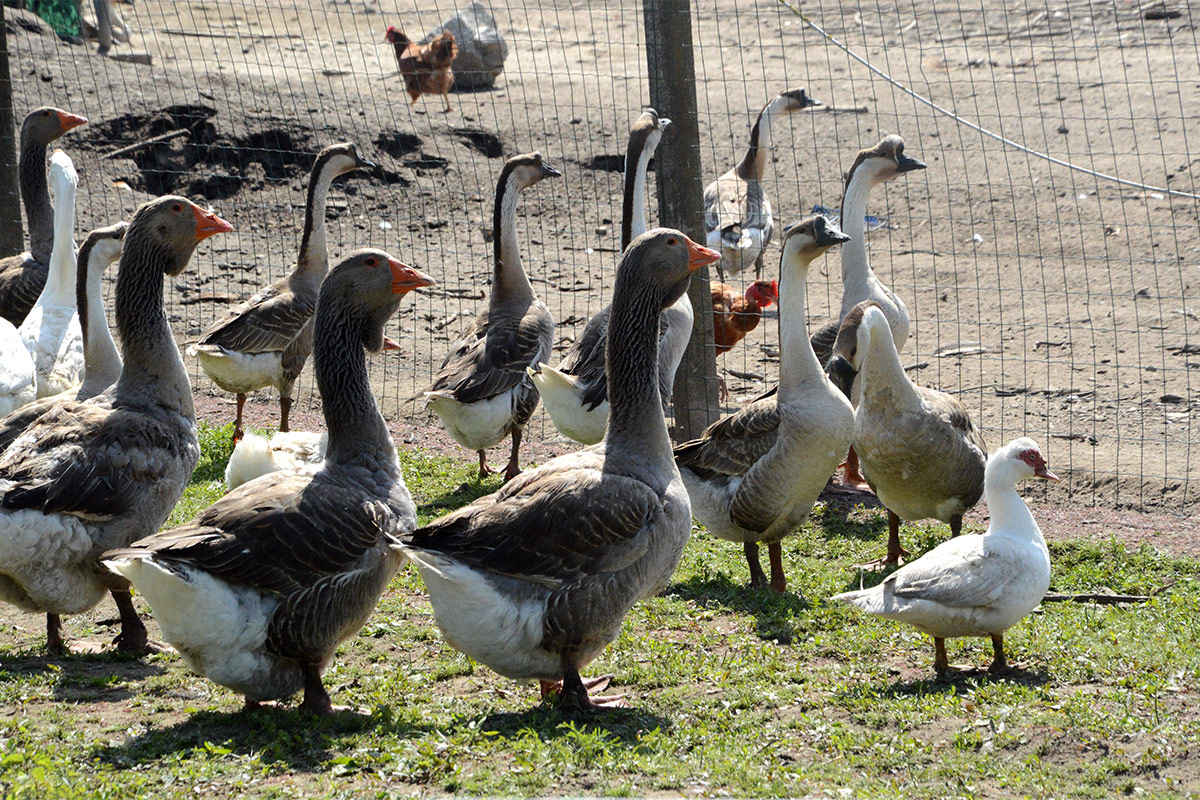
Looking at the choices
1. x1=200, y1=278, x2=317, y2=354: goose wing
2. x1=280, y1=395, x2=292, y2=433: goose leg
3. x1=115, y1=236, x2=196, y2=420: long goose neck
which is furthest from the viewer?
x1=280, y1=395, x2=292, y2=433: goose leg

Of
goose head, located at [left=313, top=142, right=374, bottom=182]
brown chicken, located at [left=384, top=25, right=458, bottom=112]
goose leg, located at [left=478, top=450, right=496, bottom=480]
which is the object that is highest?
brown chicken, located at [left=384, top=25, right=458, bottom=112]

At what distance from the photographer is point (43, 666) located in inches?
229

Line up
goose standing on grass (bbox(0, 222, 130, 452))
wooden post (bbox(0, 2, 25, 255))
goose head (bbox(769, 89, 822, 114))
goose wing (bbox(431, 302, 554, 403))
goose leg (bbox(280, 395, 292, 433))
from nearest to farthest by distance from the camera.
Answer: goose standing on grass (bbox(0, 222, 130, 452))
goose wing (bbox(431, 302, 554, 403))
goose leg (bbox(280, 395, 292, 433))
wooden post (bbox(0, 2, 25, 255))
goose head (bbox(769, 89, 822, 114))

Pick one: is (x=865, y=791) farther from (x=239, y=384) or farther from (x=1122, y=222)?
(x=1122, y=222)

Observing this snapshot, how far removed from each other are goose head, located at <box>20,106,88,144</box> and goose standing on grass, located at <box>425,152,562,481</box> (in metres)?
3.63

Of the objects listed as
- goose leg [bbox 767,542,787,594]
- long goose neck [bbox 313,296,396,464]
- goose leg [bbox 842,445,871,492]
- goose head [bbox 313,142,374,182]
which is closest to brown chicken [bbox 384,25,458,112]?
goose head [bbox 313,142,374,182]

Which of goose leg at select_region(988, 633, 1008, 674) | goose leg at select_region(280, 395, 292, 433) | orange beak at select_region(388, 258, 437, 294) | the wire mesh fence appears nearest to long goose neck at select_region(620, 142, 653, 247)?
the wire mesh fence

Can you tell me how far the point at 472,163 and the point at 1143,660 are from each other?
1427cm

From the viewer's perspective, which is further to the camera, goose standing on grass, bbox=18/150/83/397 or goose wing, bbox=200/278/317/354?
goose wing, bbox=200/278/317/354

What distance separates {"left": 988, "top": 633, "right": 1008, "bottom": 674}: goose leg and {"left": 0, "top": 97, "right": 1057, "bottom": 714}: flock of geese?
1 centimetres

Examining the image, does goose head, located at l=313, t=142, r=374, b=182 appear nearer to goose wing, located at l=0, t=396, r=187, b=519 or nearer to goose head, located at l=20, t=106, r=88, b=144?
goose head, located at l=20, t=106, r=88, b=144

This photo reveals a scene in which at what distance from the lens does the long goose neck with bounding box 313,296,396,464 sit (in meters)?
5.52

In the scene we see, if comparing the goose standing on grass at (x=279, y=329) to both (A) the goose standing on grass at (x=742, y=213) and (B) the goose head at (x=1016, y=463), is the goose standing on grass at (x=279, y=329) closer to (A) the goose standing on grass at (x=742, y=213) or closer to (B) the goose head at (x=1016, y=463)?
(A) the goose standing on grass at (x=742, y=213)

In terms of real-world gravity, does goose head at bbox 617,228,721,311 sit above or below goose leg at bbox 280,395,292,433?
above
